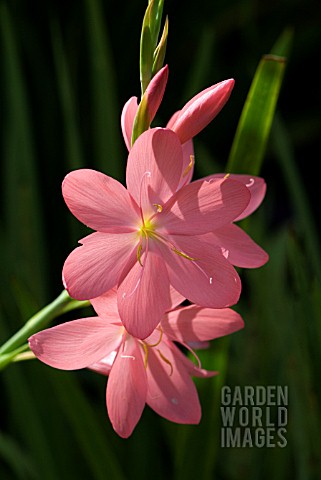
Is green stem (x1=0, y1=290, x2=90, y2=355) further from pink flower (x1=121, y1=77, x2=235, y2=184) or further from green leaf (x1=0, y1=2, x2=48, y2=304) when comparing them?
green leaf (x1=0, y1=2, x2=48, y2=304)

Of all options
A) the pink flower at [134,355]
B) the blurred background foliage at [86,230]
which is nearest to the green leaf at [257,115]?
the blurred background foliage at [86,230]

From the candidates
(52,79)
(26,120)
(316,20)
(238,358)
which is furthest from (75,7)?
(238,358)

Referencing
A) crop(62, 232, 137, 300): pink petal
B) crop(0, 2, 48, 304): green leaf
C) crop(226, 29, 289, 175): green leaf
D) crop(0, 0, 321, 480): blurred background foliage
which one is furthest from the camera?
crop(0, 2, 48, 304): green leaf

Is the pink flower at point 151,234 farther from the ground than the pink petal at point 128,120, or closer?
closer

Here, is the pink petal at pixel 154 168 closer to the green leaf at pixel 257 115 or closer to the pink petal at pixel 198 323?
the pink petal at pixel 198 323

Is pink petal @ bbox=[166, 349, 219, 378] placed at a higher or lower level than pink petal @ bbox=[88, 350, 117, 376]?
lower

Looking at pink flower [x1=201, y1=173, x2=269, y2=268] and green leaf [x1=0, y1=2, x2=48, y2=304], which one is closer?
pink flower [x1=201, y1=173, x2=269, y2=268]

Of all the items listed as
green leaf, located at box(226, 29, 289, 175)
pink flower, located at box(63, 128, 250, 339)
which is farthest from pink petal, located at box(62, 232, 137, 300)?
green leaf, located at box(226, 29, 289, 175)

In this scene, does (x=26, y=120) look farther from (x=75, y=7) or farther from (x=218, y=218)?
(x=218, y=218)
